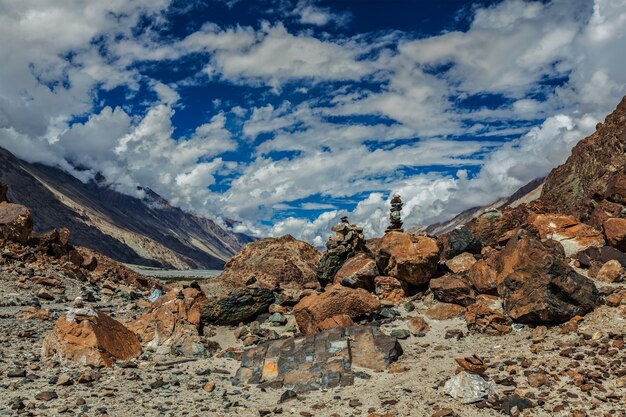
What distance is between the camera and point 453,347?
19.6 m

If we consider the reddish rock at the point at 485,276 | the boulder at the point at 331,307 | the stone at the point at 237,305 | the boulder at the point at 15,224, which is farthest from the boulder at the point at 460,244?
the boulder at the point at 15,224

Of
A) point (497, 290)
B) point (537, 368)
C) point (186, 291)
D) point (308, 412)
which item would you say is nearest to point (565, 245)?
point (497, 290)

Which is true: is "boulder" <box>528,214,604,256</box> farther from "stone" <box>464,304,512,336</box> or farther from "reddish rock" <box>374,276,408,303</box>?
"reddish rock" <box>374,276,408,303</box>

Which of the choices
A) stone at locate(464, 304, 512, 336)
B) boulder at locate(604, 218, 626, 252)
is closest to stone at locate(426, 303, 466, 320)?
stone at locate(464, 304, 512, 336)

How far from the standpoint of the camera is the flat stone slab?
58.3 ft

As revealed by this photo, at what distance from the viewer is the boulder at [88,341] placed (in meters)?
18.9

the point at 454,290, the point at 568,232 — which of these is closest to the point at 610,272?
the point at 568,232

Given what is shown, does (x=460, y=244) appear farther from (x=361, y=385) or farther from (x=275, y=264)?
(x=275, y=264)

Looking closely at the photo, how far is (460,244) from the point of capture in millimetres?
28266

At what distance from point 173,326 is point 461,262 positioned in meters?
16.7

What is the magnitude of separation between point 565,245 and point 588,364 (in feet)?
42.1

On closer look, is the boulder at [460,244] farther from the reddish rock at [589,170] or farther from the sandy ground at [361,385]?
the sandy ground at [361,385]

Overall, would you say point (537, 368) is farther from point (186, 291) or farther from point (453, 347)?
point (186, 291)

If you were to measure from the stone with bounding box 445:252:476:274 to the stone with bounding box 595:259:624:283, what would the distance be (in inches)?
257
